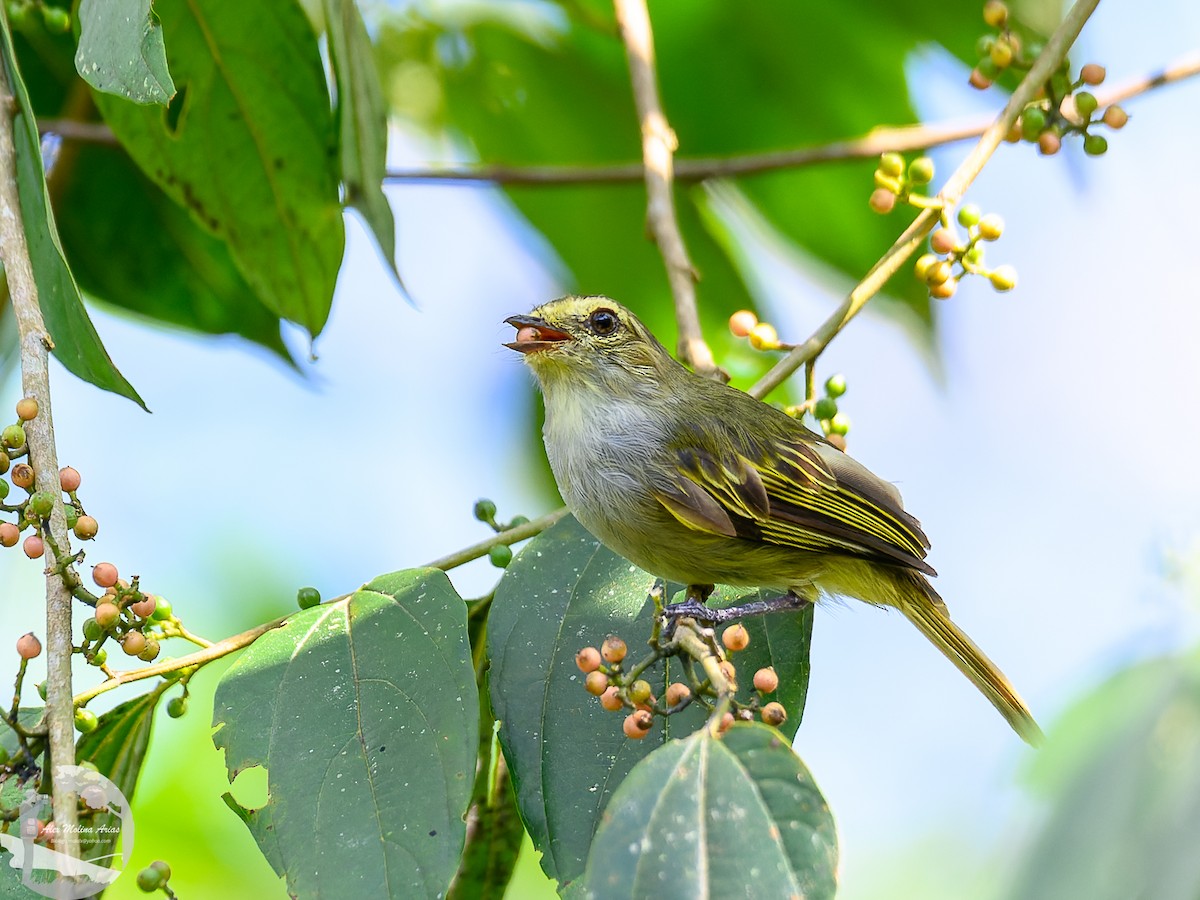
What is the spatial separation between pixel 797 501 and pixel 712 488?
205 mm

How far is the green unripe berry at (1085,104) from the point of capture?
2812 millimetres

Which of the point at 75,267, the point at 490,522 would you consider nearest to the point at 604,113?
the point at 75,267

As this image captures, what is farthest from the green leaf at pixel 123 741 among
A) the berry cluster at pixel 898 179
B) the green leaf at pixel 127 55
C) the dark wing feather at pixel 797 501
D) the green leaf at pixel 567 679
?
the berry cluster at pixel 898 179

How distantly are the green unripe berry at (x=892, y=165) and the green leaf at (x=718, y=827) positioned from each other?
151 cm

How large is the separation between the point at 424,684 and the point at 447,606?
0.48 ft

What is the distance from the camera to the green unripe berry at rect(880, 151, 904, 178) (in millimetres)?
2756

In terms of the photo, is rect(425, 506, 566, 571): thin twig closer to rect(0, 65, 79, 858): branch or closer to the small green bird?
the small green bird

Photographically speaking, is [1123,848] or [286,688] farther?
[286,688]

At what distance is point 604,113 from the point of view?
4.52 meters

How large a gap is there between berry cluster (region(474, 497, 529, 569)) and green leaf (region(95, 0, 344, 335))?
0.76m

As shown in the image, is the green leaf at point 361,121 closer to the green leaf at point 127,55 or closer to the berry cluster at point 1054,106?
the green leaf at point 127,55

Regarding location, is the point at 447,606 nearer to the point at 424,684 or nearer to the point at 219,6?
the point at 424,684

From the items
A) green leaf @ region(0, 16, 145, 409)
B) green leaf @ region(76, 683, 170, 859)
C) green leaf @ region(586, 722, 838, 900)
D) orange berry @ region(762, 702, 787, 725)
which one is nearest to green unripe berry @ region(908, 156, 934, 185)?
orange berry @ region(762, 702, 787, 725)

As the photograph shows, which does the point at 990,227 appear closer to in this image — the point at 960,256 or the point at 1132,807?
the point at 960,256
